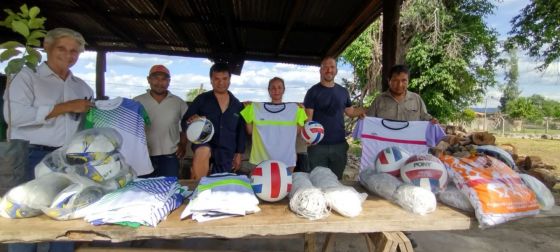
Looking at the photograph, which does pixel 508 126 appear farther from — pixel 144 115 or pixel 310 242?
pixel 144 115

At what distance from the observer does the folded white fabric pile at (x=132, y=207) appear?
181 centimetres

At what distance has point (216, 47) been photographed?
27.4 feet

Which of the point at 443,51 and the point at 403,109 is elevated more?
the point at 443,51

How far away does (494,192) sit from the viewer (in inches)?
78.6

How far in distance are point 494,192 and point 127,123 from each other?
2614 mm

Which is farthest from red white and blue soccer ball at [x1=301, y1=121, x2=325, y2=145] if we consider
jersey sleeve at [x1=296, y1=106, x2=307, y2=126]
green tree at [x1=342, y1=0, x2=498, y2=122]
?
green tree at [x1=342, y1=0, x2=498, y2=122]

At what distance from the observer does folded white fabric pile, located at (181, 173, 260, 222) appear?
6.32 feet

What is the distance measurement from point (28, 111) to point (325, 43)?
19.5ft

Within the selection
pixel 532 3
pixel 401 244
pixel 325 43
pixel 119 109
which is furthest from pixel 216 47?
pixel 532 3

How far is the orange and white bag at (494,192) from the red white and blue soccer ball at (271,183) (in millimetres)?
1061

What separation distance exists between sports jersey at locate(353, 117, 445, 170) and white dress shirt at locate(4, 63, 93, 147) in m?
2.59

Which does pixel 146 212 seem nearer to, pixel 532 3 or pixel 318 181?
pixel 318 181

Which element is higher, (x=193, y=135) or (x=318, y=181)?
(x=193, y=135)

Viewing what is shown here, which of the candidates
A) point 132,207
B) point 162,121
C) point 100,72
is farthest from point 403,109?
point 100,72
